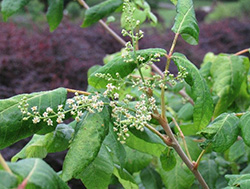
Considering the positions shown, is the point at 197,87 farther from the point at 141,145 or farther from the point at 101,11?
the point at 101,11

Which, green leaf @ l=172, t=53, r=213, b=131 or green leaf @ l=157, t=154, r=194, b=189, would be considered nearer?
green leaf @ l=172, t=53, r=213, b=131

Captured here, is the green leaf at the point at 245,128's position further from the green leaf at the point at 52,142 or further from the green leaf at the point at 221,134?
the green leaf at the point at 52,142

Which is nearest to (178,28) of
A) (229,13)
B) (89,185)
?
(89,185)

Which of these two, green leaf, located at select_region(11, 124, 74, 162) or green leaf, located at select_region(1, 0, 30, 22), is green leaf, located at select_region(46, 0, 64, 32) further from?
green leaf, located at select_region(11, 124, 74, 162)

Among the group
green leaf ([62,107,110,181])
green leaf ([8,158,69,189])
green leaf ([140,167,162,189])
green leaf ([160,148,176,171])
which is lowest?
green leaf ([140,167,162,189])

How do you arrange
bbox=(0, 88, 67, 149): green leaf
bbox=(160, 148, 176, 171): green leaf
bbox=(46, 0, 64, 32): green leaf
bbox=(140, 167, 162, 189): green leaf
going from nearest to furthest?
1. bbox=(0, 88, 67, 149): green leaf
2. bbox=(160, 148, 176, 171): green leaf
3. bbox=(140, 167, 162, 189): green leaf
4. bbox=(46, 0, 64, 32): green leaf

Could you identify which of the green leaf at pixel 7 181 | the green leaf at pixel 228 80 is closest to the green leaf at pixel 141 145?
the green leaf at pixel 228 80

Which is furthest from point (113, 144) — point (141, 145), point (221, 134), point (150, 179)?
point (150, 179)

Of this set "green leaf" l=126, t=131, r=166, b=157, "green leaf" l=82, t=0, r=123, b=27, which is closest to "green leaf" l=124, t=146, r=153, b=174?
"green leaf" l=126, t=131, r=166, b=157
